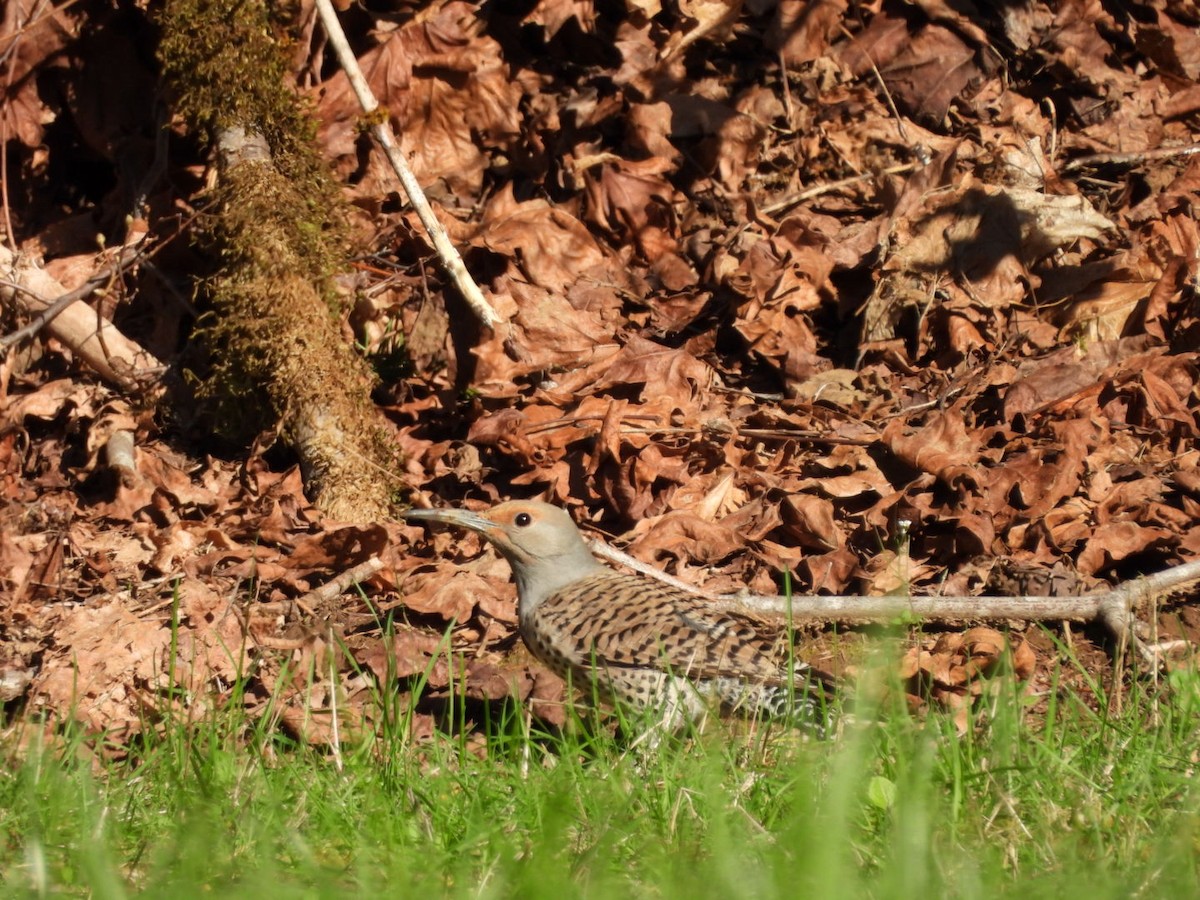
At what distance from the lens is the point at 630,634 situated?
5.09 meters

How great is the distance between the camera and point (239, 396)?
685 cm

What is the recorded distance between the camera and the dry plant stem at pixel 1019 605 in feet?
16.4

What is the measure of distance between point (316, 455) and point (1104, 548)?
11.6 feet

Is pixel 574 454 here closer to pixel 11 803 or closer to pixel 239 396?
pixel 239 396

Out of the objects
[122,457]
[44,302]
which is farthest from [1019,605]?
[44,302]

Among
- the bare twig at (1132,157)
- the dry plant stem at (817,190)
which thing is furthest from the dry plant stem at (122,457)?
the bare twig at (1132,157)

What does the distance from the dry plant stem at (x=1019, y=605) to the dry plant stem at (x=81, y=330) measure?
3.77 m

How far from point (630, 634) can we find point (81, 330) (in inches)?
140

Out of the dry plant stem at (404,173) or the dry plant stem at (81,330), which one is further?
the dry plant stem at (81,330)

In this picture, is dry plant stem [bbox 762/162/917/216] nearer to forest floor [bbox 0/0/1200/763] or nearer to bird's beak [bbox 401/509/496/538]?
forest floor [bbox 0/0/1200/763]

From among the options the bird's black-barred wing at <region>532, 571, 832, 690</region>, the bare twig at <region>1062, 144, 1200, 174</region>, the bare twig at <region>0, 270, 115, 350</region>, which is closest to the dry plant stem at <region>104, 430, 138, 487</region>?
the bare twig at <region>0, 270, 115, 350</region>

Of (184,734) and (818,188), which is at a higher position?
(818,188)

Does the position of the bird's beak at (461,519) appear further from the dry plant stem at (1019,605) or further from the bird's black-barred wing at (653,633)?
the dry plant stem at (1019,605)

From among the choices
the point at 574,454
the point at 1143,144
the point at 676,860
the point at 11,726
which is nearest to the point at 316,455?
the point at 574,454
